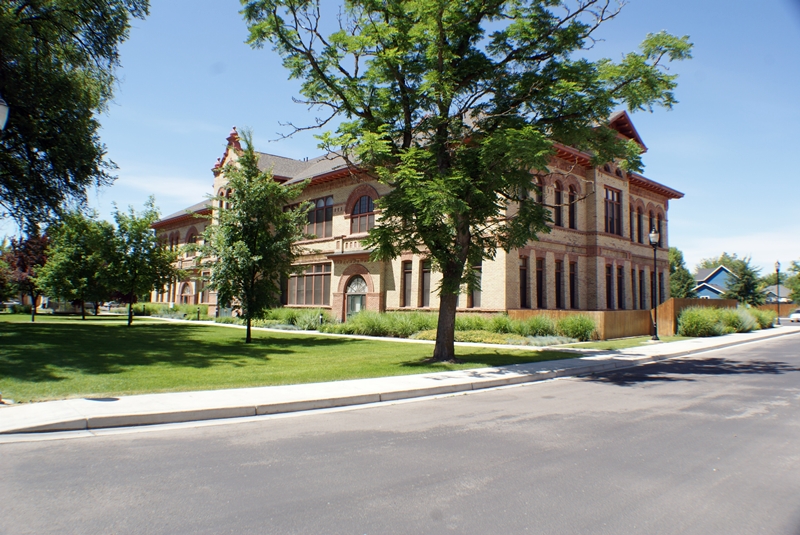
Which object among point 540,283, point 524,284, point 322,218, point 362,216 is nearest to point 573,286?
point 540,283

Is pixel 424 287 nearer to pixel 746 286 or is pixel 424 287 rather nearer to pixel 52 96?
pixel 52 96

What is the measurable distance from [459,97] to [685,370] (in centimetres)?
974

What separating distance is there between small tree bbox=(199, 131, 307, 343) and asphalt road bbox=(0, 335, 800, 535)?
1261cm

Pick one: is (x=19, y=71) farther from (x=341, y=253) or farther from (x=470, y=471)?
(x=470, y=471)

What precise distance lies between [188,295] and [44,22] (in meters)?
31.2

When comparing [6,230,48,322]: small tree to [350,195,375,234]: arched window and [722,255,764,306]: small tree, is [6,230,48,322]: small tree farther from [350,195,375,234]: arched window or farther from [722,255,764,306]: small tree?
[722,255,764,306]: small tree

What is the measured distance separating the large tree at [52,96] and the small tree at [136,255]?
7931mm

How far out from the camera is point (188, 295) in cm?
4747

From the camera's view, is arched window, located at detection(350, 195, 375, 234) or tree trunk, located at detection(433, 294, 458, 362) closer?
tree trunk, located at detection(433, 294, 458, 362)

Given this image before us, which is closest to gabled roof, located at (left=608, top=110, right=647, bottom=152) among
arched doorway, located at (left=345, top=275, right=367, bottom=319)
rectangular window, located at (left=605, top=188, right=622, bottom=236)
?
rectangular window, located at (left=605, top=188, right=622, bottom=236)

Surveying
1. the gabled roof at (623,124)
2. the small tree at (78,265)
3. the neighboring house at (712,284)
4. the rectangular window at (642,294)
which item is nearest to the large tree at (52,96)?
the small tree at (78,265)

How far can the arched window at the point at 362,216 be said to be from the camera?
30125 mm

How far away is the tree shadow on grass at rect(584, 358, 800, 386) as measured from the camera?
12.4 meters

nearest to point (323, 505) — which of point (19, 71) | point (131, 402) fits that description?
point (131, 402)
